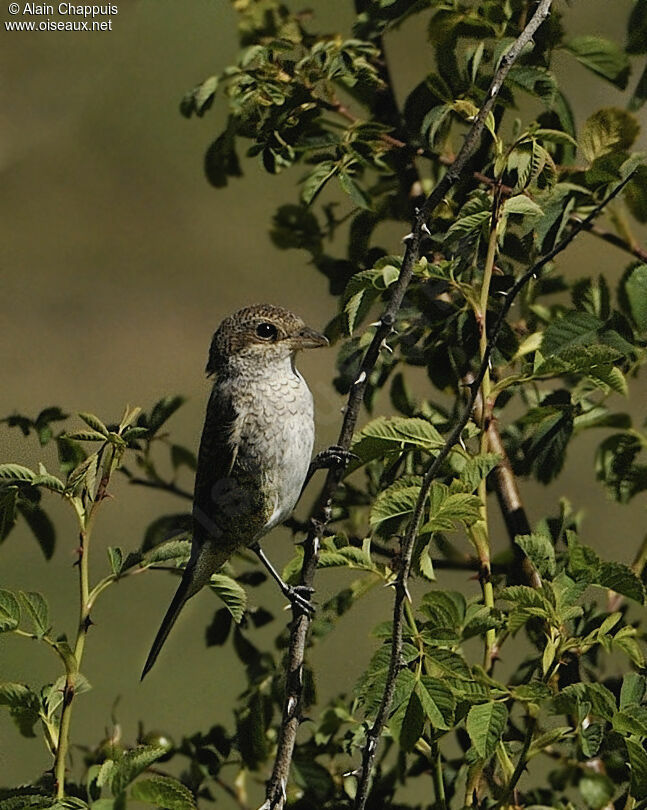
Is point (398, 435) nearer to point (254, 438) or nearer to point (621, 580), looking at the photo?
point (621, 580)

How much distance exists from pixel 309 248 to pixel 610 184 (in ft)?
2.80

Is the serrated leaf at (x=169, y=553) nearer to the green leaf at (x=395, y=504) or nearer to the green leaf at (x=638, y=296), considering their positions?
the green leaf at (x=395, y=504)

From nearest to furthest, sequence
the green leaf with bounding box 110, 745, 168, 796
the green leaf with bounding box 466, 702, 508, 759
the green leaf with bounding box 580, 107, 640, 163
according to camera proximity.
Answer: the green leaf with bounding box 110, 745, 168, 796 < the green leaf with bounding box 466, 702, 508, 759 < the green leaf with bounding box 580, 107, 640, 163

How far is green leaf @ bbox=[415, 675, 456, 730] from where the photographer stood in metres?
1.39

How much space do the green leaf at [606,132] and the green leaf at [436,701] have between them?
970mm

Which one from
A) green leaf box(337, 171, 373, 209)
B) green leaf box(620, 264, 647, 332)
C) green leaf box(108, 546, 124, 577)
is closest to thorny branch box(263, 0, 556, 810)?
green leaf box(108, 546, 124, 577)

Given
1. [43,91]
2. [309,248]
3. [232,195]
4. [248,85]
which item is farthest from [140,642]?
[232,195]

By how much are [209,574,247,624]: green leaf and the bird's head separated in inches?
31.2

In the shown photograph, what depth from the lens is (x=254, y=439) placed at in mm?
2459

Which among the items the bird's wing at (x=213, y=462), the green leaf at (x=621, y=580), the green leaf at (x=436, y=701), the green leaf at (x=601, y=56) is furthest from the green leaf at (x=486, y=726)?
the green leaf at (x=601, y=56)

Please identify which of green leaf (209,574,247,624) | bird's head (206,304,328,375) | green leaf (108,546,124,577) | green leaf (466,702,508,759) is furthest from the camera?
bird's head (206,304,328,375)

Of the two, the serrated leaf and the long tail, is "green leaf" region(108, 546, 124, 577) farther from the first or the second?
the long tail

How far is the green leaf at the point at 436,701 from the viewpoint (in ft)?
4.57

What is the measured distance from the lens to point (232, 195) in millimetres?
11086
